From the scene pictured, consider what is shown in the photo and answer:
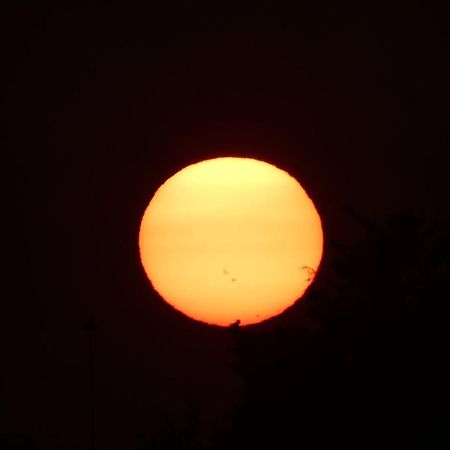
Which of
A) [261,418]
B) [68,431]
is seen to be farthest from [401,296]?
[68,431]

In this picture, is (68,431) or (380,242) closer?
(380,242)

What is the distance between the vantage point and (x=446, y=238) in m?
17.1

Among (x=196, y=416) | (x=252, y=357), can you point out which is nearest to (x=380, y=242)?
(x=252, y=357)

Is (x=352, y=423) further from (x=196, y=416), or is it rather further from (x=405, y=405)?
(x=196, y=416)

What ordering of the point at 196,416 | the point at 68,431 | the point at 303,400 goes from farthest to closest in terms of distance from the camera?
the point at 68,431, the point at 196,416, the point at 303,400

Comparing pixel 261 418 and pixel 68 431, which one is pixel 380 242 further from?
pixel 68 431

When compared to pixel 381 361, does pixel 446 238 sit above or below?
above

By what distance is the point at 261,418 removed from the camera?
16.9 meters

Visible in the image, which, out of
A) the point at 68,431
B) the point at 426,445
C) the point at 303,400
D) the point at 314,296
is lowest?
the point at 426,445

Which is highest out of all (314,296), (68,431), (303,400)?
(68,431)

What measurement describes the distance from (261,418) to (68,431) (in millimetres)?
14194

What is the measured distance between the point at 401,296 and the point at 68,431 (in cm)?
1486

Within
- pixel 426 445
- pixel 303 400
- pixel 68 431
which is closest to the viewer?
pixel 426 445

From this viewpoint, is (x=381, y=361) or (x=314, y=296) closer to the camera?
(x=381, y=361)
